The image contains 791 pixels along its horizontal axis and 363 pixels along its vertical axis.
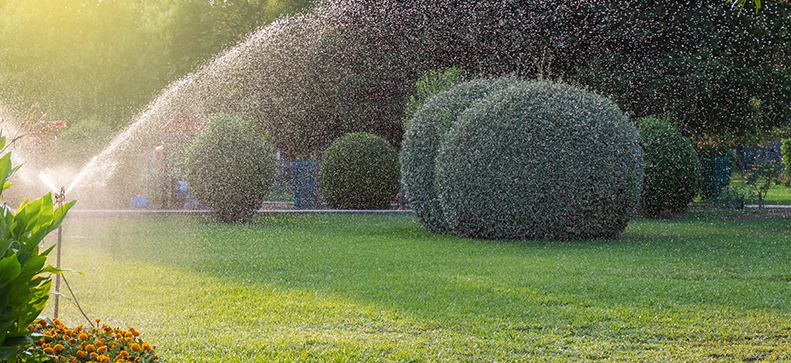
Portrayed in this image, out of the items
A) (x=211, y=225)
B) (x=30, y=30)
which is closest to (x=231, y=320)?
(x=211, y=225)

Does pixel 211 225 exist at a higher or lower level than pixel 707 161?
lower

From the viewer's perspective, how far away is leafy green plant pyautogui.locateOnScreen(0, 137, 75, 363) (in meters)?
2.76

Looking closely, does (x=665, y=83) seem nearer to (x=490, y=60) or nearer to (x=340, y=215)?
(x=490, y=60)

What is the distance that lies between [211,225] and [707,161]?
16.3 m

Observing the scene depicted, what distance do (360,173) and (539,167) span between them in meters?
10.1

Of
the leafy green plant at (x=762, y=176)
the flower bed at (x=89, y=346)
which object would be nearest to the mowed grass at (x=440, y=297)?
the flower bed at (x=89, y=346)

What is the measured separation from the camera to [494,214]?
12.9 m

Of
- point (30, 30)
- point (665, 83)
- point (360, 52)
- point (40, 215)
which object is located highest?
point (30, 30)

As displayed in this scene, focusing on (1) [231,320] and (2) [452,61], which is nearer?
(1) [231,320]

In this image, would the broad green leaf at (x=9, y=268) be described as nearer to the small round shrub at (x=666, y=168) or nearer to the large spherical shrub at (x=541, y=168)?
the large spherical shrub at (x=541, y=168)

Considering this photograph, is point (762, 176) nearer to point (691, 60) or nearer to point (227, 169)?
point (691, 60)

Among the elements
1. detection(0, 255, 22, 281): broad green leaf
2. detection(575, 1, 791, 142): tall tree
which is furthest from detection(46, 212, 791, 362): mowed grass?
detection(575, 1, 791, 142): tall tree

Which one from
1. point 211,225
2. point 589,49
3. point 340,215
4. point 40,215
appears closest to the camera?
point 40,215

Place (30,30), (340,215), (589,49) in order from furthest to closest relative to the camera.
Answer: (30,30), (589,49), (340,215)
